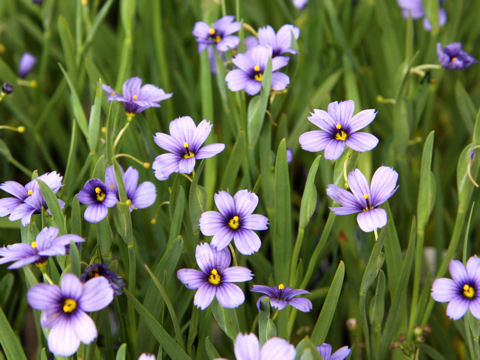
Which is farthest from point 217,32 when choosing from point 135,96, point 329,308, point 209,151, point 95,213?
point 329,308

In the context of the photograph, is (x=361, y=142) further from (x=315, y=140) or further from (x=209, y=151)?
(x=209, y=151)

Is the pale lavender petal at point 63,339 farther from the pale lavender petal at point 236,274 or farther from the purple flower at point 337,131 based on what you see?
the purple flower at point 337,131

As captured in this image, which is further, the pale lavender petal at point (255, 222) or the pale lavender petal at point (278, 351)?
the pale lavender petal at point (255, 222)

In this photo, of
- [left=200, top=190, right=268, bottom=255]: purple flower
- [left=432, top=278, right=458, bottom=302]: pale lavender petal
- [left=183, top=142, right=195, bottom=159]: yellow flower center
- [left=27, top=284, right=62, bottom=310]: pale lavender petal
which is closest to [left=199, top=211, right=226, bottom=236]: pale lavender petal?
[left=200, top=190, right=268, bottom=255]: purple flower

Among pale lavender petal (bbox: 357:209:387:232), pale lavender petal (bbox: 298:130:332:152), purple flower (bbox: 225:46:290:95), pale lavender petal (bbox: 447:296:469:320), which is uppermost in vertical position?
purple flower (bbox: 225:46:290:95)

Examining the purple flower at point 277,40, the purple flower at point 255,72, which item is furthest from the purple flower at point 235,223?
the purple flower at point 277,40

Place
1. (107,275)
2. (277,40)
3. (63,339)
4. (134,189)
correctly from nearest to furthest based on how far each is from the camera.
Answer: (63,339), (107,275), (134,189), (277,40)

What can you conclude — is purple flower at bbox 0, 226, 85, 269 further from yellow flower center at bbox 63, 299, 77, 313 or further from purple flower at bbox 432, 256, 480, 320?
purple flower at bbox 432, 256, 480, 320
